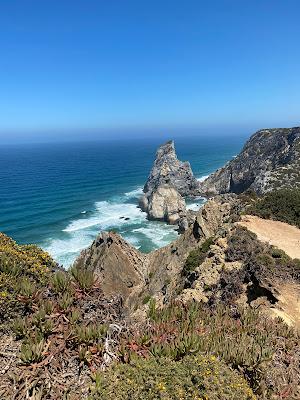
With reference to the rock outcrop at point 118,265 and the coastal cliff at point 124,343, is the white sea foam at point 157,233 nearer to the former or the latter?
the rock outcrop at point 118,265

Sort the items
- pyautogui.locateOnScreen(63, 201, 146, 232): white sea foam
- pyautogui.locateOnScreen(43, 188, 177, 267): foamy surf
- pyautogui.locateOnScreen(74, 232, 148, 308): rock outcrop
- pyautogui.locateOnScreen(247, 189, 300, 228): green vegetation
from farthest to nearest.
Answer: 1. pyautogui.locateOnScreen(63, 201, 146, 232): white sea foam
2. pyautogui.locateOnScreen(43, 188, 177, 267): foamy surf
3. pyautogui.locateOnScreen(74, 232, 148, 308): rock outcrop
4. pyautogui.locateOnScreen(247, 189, 300, 228): green vegetation

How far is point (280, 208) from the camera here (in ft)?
87.5

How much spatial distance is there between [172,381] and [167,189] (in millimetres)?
69558

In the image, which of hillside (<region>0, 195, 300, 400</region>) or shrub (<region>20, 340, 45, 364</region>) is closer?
hillside (<region>0, 195, 300, 400</region>)

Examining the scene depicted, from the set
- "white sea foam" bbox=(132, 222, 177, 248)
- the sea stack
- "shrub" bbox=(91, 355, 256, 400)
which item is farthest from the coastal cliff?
the sea stack

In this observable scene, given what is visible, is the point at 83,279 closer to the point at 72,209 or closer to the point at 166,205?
the point at 166,205

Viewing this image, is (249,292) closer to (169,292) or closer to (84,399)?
(169,292)

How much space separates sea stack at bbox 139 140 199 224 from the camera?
72.9 m

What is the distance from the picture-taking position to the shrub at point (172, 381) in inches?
239

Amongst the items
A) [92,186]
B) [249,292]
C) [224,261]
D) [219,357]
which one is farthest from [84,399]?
[92,186]

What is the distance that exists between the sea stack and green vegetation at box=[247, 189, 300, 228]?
41039 millimetres

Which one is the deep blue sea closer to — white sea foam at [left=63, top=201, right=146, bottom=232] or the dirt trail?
white sea foam at [left=63, top=201, right=146, bottom=232]

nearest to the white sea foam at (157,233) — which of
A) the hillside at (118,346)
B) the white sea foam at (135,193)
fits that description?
the white sea foam at (135,193)

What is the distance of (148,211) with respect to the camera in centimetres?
7550
